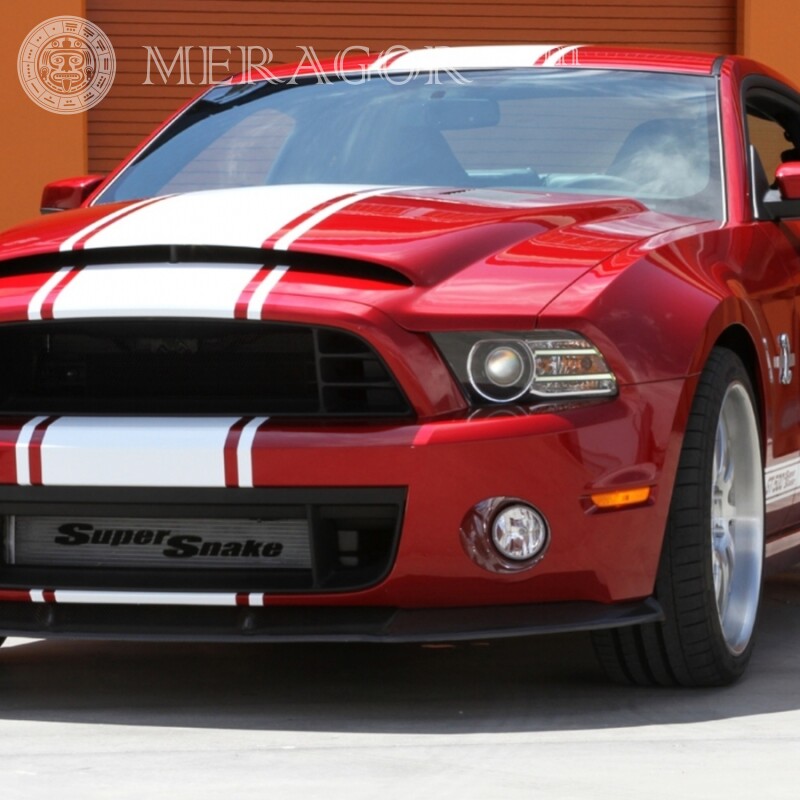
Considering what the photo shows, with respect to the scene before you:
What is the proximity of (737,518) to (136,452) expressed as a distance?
1458 millimetres

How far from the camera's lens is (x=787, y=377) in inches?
185

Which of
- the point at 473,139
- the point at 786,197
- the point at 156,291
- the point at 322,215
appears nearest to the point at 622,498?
the point at 322,215

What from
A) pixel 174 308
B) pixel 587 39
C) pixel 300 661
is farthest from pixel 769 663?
pixel 587 39

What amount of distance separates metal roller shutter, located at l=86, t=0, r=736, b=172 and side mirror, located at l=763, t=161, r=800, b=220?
743 centimetres

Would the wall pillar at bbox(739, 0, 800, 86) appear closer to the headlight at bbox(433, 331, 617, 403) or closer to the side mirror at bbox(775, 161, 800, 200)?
the side mirror at bbox(775, 161, 800, 200)

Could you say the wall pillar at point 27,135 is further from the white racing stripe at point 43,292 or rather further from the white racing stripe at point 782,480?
the white racing stripe at point 43,292

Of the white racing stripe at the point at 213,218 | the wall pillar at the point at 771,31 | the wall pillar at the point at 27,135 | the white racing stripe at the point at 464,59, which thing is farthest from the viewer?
the wall pillar at the point at 771,31

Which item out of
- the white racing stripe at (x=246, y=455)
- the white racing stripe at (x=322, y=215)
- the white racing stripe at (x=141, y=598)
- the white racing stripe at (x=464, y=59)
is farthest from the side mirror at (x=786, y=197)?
the white racing stripe at (x=141, y=598)

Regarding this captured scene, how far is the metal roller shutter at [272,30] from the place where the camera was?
1204cm

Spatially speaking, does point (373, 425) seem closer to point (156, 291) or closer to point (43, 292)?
point (156, 291)

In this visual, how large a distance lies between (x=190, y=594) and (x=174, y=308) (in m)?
0.55

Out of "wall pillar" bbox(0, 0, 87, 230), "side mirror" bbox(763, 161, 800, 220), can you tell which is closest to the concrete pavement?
"side mirror" bbox(763, 161, 800, 220)

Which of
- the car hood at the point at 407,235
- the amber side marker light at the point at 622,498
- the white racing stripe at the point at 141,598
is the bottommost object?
the white racing stripe at the point at 141,598

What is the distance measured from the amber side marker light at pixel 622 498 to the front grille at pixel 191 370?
41 centimetres
